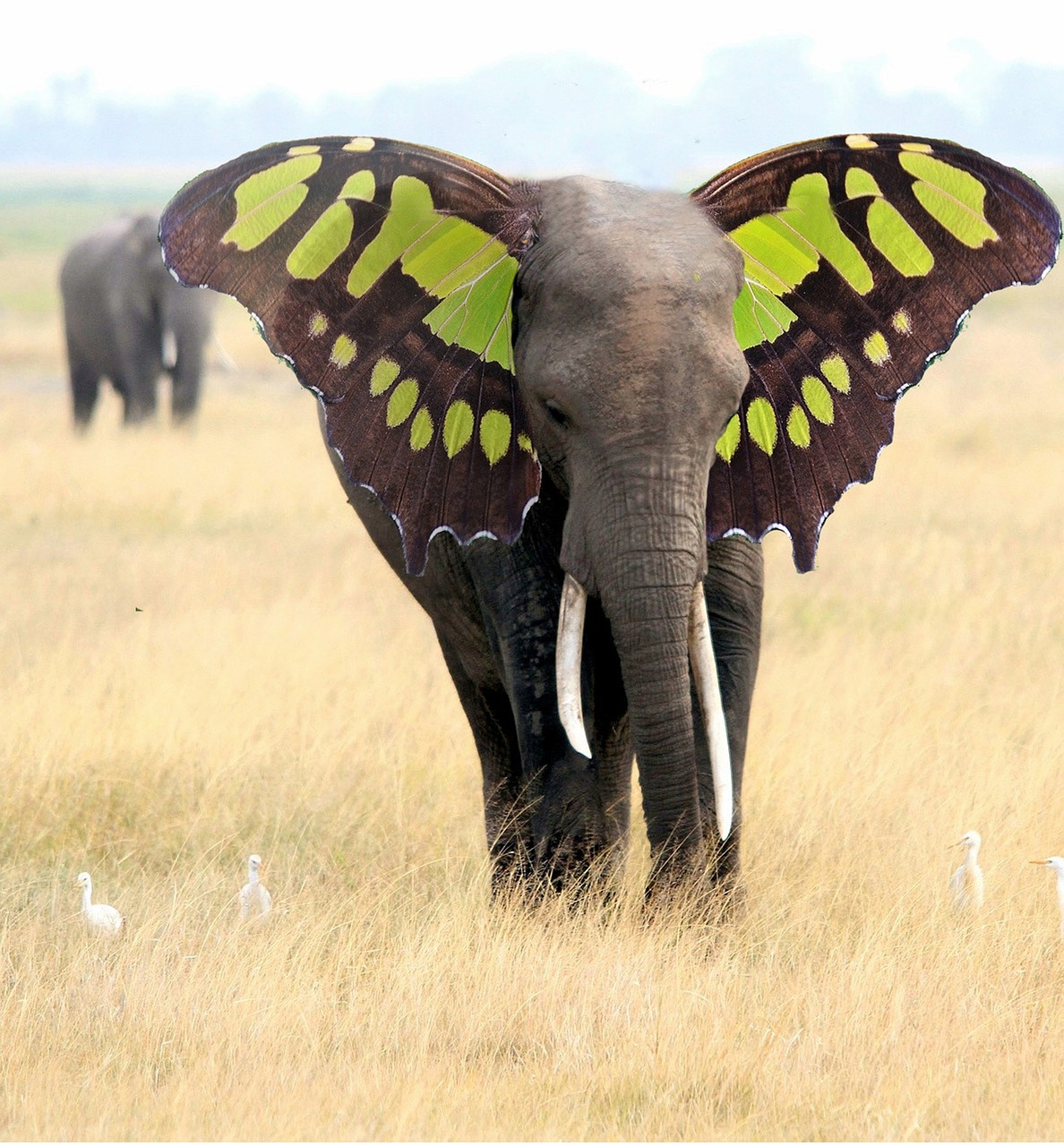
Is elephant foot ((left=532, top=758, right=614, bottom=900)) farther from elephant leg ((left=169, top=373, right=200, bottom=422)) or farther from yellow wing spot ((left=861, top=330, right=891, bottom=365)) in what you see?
elephant leg ((left=169, top=373, right=200, bottom=422))

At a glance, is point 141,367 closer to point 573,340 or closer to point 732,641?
point 732,641

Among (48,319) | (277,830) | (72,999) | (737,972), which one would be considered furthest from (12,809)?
(48,319)

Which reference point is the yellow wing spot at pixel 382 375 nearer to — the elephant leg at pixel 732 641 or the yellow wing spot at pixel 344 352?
the yellow wing spot at pixel 344 352

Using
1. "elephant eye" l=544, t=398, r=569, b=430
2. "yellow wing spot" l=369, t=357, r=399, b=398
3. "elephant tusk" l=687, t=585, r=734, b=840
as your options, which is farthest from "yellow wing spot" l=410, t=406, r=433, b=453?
"elephant tusk" l=687, t=585, r=734, b=840

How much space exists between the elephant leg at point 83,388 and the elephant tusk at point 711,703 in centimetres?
1790

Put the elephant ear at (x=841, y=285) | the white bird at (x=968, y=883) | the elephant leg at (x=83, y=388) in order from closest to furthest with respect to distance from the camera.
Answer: the elephant ear at (x=841, y=285) < the white bird at (x=968, y=883) < the elephant leg at (x=83, y=388)

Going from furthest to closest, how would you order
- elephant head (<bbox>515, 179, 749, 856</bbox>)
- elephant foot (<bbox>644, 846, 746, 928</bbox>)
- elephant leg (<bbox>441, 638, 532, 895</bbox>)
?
elephant leg (<bbox>441, 638, 532, 895</bbox>) → elephant foot (<bbox>644, 846, 746, 928</bbox>) → elephant head (<bbox>515, 179, 749, 856</bbox>)

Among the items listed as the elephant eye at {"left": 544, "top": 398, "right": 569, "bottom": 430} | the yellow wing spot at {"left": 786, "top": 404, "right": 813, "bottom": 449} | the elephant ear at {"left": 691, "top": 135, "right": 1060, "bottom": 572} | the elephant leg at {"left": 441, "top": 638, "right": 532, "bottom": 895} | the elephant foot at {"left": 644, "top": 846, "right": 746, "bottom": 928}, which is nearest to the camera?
the elephant eye at {"left": 544, "top": 398, "right": 569, "bottom": 430}

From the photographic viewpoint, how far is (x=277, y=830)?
247 inches

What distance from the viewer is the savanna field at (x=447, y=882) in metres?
3.95

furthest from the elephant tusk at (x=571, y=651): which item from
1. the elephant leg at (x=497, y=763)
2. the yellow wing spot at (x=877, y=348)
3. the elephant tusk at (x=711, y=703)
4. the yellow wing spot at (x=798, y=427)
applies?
the yellow wing spot at (x=877, y=348)

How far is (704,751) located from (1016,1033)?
1066mm

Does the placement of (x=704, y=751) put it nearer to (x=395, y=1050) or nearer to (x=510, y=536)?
(x=510, y=536)

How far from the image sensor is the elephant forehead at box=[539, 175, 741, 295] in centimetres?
425
